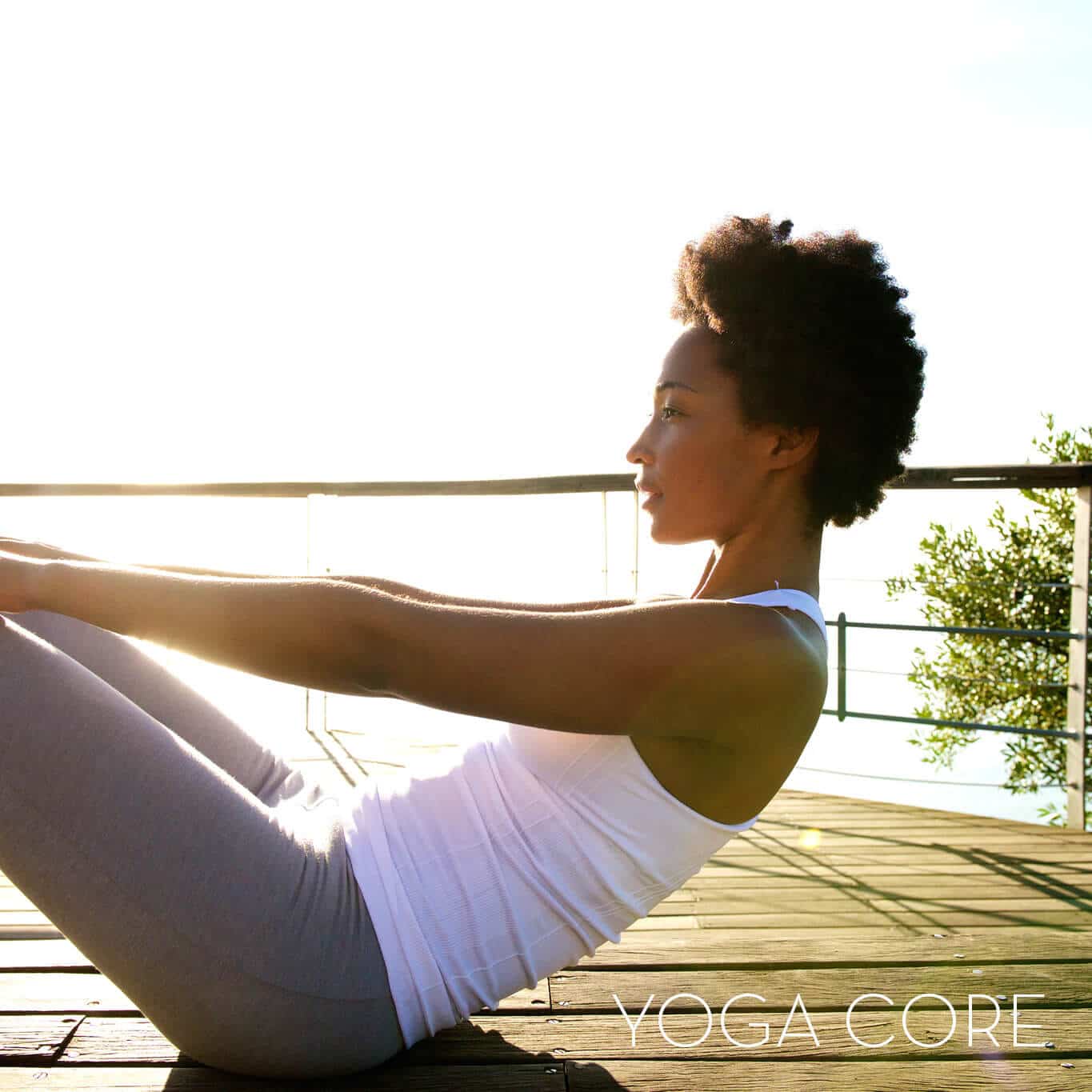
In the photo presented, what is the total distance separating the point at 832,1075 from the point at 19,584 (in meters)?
1.04

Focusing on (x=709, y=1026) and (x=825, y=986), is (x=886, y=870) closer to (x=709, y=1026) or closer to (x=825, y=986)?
(x=825, y=986)

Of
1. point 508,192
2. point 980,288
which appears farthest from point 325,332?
point 980,288

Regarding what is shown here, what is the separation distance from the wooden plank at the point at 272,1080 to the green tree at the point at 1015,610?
8.72 metres

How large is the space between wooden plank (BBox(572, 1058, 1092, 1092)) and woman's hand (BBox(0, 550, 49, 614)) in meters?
0.78

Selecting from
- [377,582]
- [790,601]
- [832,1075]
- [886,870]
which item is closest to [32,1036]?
[377,582]

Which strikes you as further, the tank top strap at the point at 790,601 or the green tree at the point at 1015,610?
the green tree at the point at 1015,610

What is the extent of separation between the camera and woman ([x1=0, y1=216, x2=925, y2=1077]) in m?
1.02

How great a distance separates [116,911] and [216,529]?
3.25 m

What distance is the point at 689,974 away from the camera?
1.47 m

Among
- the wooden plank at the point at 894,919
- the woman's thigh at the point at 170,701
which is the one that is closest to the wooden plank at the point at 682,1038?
the woman's thigh at the point at 170,701

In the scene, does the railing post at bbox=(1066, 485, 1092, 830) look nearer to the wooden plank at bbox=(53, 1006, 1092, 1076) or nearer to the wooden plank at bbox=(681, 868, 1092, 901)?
the wooden plank at bbox=(681, 868, 1092, 901)

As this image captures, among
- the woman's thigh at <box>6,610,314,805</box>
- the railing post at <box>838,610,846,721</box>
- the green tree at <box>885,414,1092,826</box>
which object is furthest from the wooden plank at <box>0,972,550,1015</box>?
the green tree at <box>885,414,1092,826</box>

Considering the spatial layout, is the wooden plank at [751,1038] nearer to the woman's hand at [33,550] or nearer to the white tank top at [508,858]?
the white tank top at [508,858]

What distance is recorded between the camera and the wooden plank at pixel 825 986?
1.37 metres
